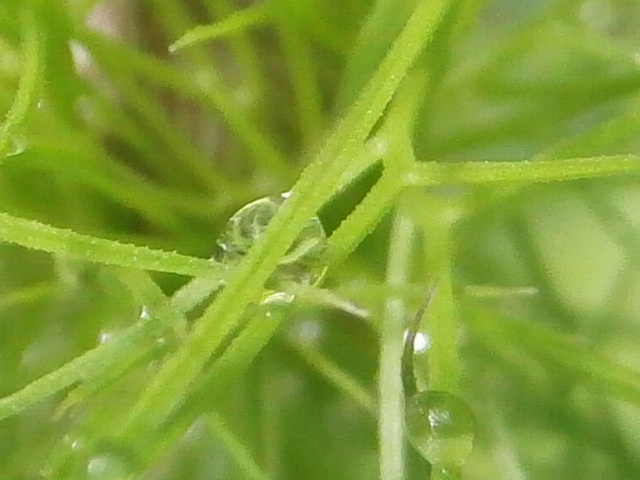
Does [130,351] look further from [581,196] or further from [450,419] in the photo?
[581,196]

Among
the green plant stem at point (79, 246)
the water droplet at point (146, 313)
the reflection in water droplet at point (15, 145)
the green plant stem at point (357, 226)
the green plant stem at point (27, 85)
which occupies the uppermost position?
the green plant stem at point (27, 85)

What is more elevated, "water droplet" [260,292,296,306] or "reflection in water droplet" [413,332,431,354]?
"water droplet" [260,292,296,306]

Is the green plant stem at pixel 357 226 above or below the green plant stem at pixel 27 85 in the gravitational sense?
below
